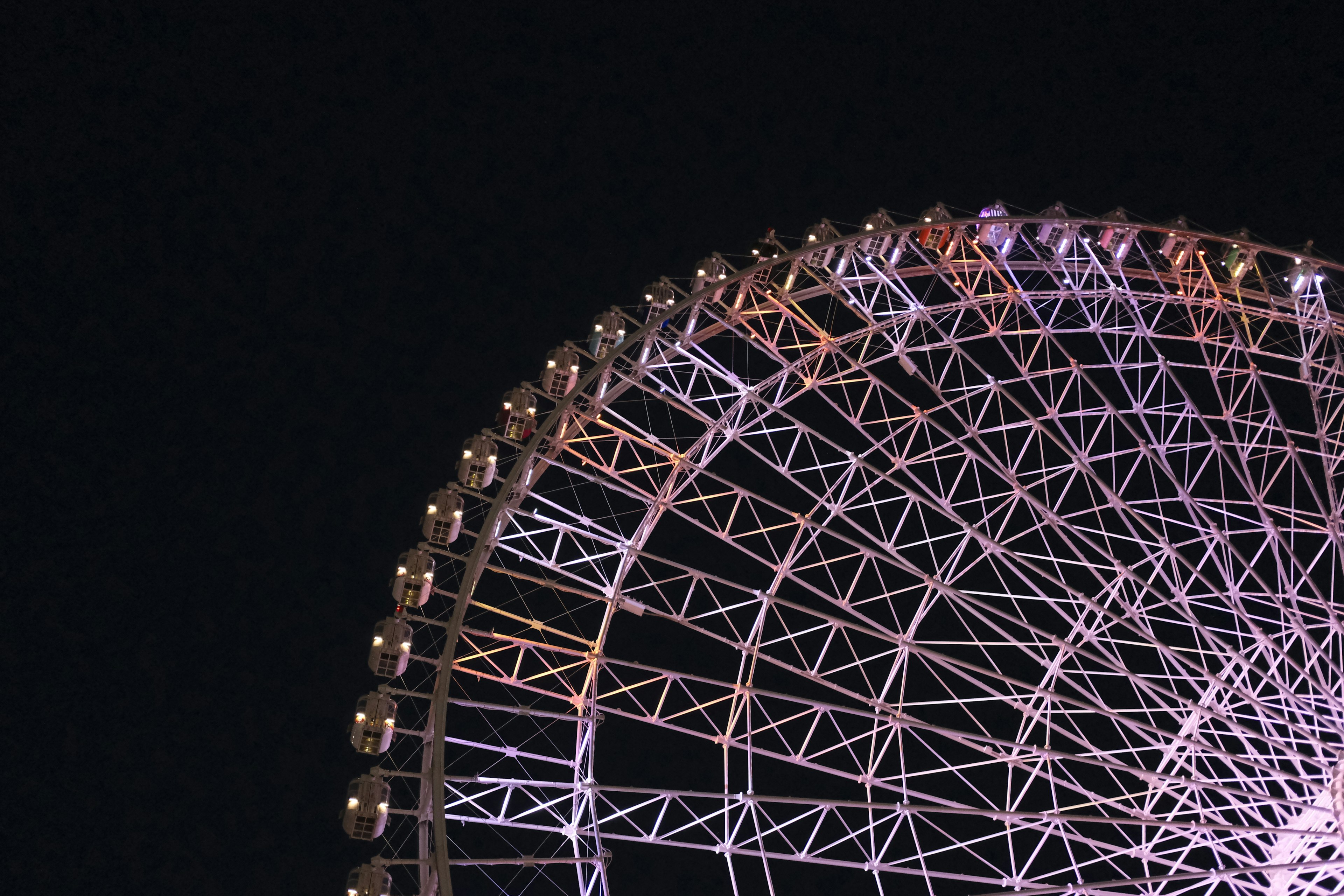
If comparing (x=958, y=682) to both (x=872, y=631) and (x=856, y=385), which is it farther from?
(x=872, y=631)

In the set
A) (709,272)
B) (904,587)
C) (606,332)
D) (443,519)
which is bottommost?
(443,519)

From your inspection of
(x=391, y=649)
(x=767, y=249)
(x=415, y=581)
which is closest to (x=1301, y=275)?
(x=767, y=249)

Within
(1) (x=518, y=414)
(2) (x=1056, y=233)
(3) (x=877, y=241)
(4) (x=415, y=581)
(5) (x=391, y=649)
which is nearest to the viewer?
(5) (x=391, y=649)

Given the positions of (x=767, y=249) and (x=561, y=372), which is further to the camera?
(x=767, y=249)

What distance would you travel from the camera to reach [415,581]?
25.2 meters

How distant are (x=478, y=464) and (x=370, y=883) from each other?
912cm

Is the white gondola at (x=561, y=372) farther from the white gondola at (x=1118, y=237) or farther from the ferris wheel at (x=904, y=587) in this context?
the white gondola at (x=1118, y=237)

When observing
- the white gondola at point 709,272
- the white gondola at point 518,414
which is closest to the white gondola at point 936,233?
the white gondola at point 709,272

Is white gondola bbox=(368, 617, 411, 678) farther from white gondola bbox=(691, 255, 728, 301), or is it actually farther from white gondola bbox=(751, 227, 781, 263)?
white gondola bbox=(751, 227, 781, 263)

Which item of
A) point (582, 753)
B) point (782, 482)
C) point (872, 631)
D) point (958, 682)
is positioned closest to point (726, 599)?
point (782, 482)

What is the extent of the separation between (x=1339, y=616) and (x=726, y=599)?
2475 centimetres

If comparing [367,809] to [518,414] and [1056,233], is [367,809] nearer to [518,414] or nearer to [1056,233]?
[518,414]

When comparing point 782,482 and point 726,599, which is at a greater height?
point 782,482

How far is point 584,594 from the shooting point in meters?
25.7
